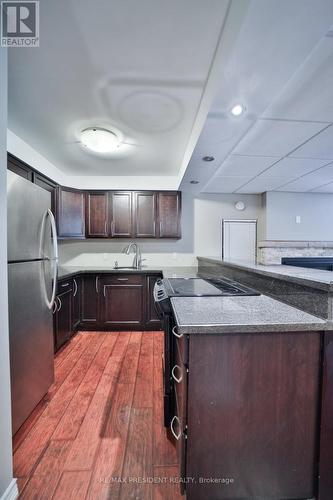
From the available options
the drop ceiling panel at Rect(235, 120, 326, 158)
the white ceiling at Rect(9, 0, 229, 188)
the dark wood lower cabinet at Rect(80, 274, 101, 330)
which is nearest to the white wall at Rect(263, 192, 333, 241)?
the drop ceiling panel at Rect(235, 120, 326, 158)

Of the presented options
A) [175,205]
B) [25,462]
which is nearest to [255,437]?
[25,462]

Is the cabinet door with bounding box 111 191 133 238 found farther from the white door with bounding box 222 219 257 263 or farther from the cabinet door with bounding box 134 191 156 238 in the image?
the white door with bounding box 222 219 257 263

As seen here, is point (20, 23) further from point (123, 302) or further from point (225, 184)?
point (123, 302)

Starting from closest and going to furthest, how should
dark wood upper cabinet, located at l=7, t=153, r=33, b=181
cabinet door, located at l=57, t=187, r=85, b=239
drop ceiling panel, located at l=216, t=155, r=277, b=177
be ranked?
dark wood upper cabinet, located at l=7, t=153, r=33, b=181 < drop ceiling panel, located at l=216, t=155, r=277, b=177 < cabinet door, located at l=57, t=187, r=85, b=239

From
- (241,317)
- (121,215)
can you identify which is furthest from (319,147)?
(121,215)

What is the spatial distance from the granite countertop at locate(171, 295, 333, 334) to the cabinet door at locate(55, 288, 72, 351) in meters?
1.76

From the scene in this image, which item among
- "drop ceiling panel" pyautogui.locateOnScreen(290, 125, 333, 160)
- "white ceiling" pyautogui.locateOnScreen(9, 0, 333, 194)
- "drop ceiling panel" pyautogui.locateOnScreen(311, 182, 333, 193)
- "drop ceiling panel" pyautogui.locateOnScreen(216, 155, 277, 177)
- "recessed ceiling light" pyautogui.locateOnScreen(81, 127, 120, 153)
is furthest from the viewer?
"drop ceiling panel" pyautogui.locateOnScreen(311, 182, 333, 193)

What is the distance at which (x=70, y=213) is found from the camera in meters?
3.30

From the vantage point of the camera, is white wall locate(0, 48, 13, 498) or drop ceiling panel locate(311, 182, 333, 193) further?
drop ceiling panel locate(311, 182, 333, 193)

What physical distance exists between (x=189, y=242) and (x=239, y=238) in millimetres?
929

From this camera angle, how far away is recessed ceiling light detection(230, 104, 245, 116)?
57.7 inches

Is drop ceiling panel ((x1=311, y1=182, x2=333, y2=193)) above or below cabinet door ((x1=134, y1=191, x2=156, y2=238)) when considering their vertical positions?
above

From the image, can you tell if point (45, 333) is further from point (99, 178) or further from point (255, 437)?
point (99, 178)

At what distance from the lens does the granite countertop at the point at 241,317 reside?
0.98m
